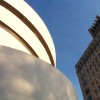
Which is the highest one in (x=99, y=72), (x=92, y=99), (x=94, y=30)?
(x=94, y=30)

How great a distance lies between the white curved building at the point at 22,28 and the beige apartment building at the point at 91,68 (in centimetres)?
4053

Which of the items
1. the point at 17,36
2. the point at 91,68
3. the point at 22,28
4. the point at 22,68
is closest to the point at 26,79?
the point at 22,68

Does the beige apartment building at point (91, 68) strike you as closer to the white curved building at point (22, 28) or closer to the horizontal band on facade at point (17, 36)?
the white curved building at point (22, 28)

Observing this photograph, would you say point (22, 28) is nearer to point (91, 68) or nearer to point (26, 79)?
point (26, 79)

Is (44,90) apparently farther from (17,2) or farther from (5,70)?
(17,2)

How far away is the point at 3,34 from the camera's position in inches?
101

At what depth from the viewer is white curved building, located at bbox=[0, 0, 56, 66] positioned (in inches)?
104

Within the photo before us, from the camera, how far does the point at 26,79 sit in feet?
6.33

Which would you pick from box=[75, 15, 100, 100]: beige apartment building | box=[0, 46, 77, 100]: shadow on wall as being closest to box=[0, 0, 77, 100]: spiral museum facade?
box=[0, 46, 77, 100]: shadow on wall

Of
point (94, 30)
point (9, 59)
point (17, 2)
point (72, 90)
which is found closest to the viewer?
point (9, 59)

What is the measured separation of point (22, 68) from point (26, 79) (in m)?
0.11

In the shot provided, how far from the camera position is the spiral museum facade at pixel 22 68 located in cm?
186

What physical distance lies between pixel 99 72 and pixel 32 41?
43217mm

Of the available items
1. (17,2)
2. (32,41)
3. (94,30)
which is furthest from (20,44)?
(94,30)
